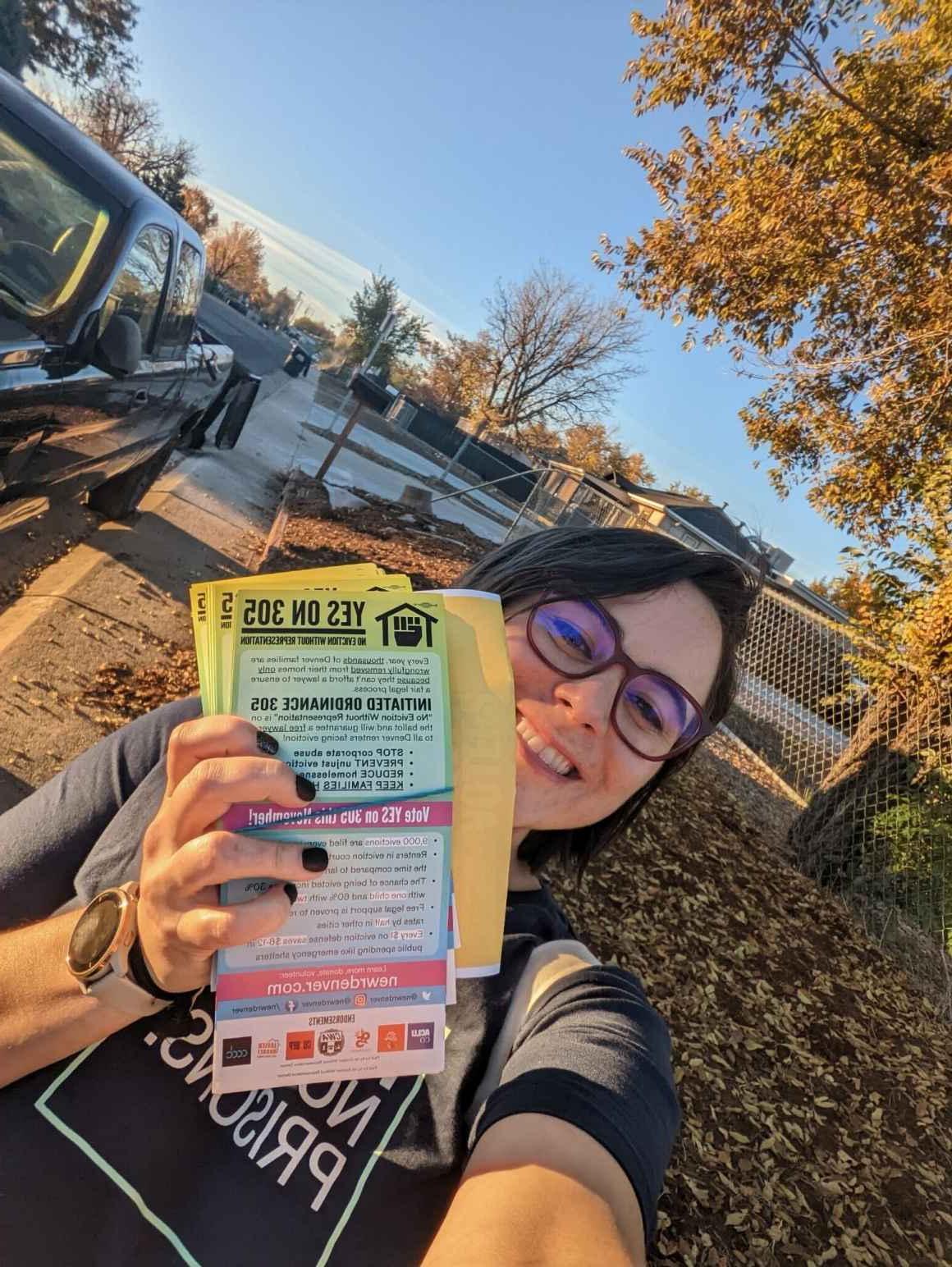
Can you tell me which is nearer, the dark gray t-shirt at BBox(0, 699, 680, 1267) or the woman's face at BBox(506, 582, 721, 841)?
the dark gray t-shirt at BBox(0, 699, 680, 1267)

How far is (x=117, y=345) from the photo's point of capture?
366 cm

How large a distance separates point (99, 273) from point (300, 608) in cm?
369

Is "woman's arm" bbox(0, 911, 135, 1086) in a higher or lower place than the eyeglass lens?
lower

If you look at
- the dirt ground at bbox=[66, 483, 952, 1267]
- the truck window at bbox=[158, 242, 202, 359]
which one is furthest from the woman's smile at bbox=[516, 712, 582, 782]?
the truck window at bbox=[158, 242, 202, 359]

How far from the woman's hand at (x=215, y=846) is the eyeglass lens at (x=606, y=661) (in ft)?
1.86

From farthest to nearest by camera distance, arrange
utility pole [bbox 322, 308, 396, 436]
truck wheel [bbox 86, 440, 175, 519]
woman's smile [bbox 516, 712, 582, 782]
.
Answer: utility pole [bbox 322, 308, 396, 436], truck wheel [bbox 86, 440, 175, 519], woman's smile [bbox 516, 712, 582, 782]

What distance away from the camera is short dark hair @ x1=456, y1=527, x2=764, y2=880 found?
4.34 ft

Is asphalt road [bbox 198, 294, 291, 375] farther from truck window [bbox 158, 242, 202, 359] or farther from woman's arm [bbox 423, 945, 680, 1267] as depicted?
woman's arm [bbox 423, 945, 680, 1267]

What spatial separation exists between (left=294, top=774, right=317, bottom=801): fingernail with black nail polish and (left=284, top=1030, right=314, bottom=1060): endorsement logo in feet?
0.93

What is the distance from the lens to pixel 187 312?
210 inches

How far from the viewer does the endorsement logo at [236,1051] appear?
0.80 meters

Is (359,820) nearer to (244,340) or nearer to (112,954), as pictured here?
(112,954)

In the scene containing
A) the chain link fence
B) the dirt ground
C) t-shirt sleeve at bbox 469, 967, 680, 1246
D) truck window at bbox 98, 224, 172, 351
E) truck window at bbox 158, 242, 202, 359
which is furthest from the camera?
the chain link fence

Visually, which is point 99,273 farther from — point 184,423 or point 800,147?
point 800,147
